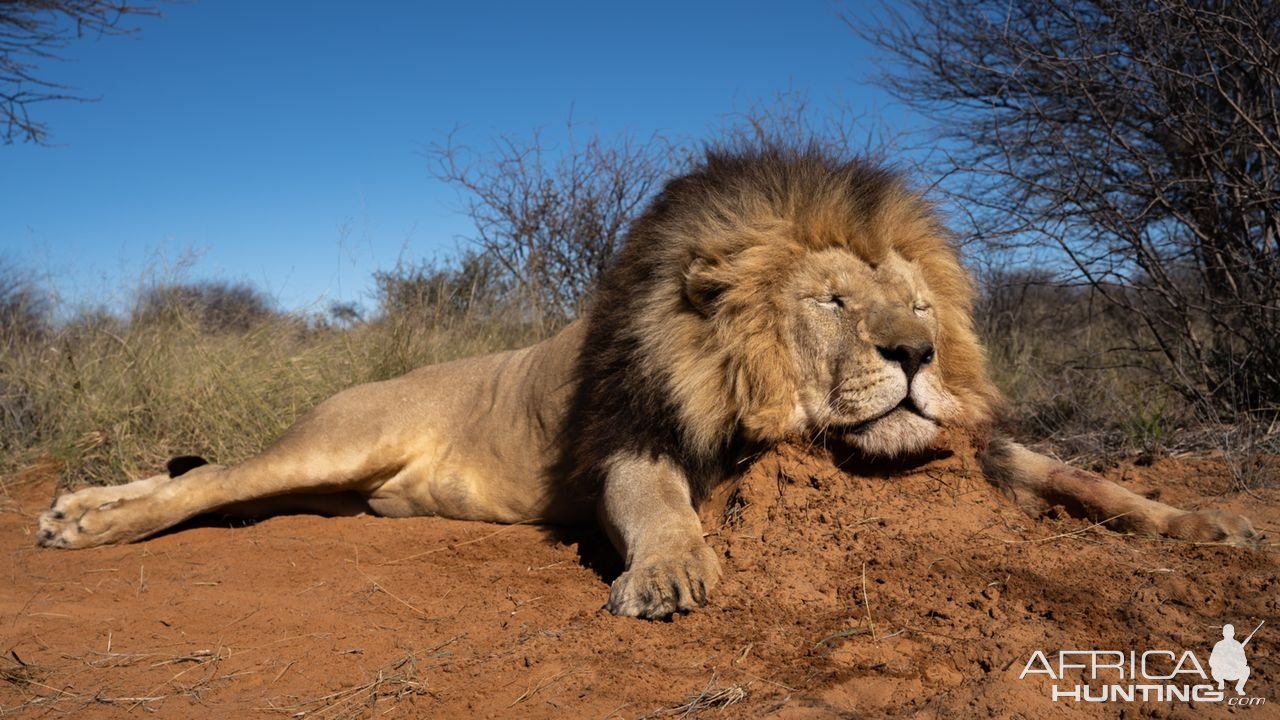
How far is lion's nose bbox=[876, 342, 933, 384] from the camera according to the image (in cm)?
303

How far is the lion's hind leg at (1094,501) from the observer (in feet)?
10.1

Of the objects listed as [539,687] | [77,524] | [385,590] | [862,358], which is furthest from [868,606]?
[77,524]

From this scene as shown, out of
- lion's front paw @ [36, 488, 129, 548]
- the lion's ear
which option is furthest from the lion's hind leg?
lion's front paw @ [36, 488, 129, 548]

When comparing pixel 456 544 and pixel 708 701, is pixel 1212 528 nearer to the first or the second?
pixel 708 701

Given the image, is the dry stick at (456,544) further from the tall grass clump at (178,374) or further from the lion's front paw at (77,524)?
the tall grass clump at (178,374)

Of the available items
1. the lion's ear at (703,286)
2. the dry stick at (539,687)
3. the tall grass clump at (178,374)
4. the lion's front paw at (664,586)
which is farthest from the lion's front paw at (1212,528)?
the tall grass clump at (178,374)

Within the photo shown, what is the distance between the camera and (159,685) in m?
2.69

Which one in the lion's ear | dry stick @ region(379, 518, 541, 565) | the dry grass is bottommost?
the dry grass

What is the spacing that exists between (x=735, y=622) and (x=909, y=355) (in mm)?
955

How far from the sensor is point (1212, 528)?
3057mm

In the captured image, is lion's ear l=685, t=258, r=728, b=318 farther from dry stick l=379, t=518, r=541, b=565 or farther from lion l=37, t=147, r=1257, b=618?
dry stick l=379, t=518, r=541, b=565

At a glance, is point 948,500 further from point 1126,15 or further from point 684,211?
point 1126,15

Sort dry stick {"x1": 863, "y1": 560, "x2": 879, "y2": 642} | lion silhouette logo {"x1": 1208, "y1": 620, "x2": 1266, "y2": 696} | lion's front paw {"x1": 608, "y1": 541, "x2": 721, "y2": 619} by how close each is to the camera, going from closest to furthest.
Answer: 1. lion silhouette logo {"x1": 1208, "y1": 620, "x2": 1266, "y2": 696}
2. dry stick {"x1": 863, "y1": 560, "x2": 879, "y2": 642}
3. lion's front paw {"x1": 608, "y1": 541, "x2": 721, "y2": 619}

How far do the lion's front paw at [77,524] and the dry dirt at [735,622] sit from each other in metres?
0.52
